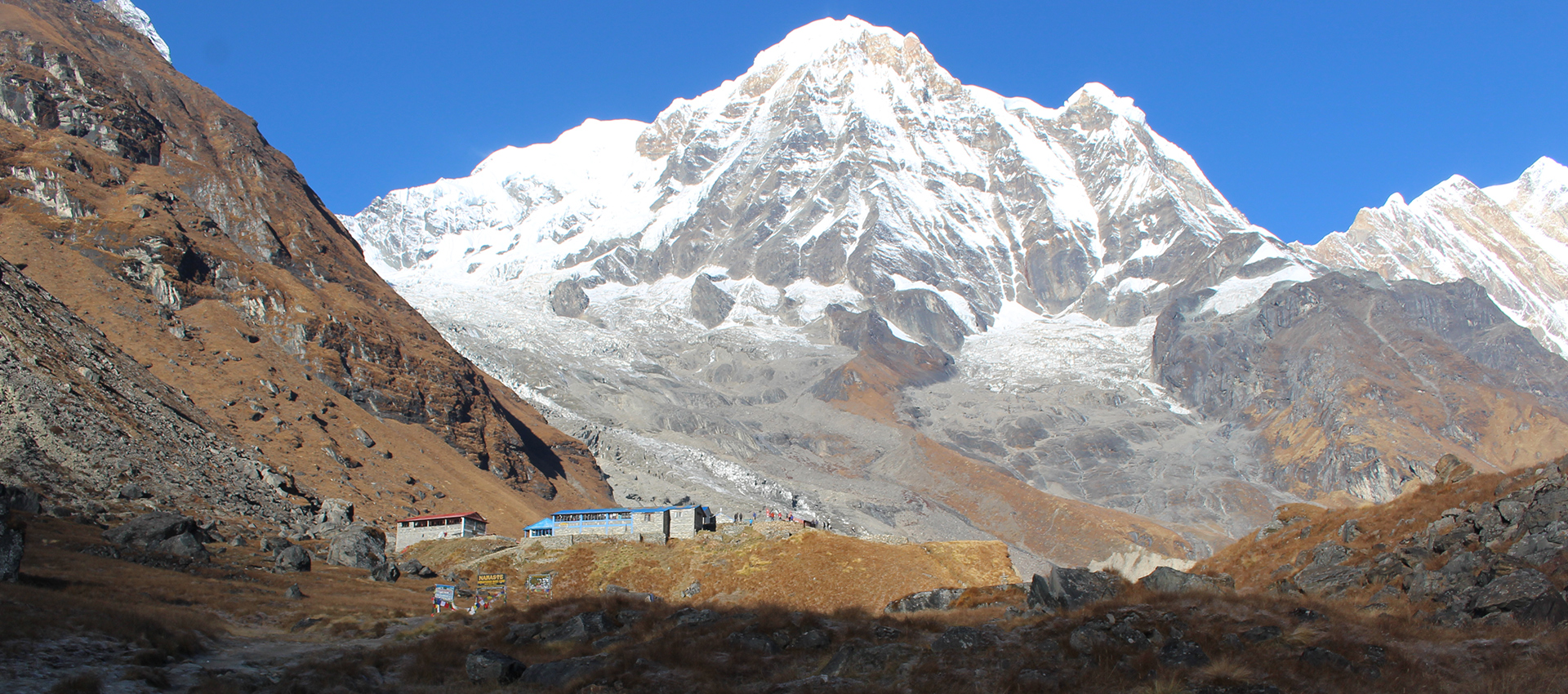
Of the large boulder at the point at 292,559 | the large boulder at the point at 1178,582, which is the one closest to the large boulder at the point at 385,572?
the large boulder at the point at 292,559

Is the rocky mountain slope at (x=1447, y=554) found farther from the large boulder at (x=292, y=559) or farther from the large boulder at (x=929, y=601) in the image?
the large boulder at (x=292, y=559)

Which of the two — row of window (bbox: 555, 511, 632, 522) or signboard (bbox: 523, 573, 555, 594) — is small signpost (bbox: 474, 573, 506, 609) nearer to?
signboard (bbox: 523, 573, 555, 594)

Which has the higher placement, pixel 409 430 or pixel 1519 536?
pixel 409 430

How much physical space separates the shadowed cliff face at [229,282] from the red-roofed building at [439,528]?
14.2 m

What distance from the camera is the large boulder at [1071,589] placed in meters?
25.6

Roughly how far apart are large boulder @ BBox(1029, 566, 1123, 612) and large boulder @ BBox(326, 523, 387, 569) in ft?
132

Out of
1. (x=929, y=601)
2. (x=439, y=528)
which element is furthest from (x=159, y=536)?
(x=929, y=601)

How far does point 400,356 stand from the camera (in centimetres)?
12044

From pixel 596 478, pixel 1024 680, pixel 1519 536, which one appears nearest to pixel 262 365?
pixel 596 478

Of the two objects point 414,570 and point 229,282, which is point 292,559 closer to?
point 414,570

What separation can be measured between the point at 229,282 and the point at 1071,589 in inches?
4131

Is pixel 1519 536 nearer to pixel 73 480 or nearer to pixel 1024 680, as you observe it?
pixel 1024 680

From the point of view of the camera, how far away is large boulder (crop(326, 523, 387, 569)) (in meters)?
52.9

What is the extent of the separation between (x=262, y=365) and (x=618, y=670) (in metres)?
84.1
